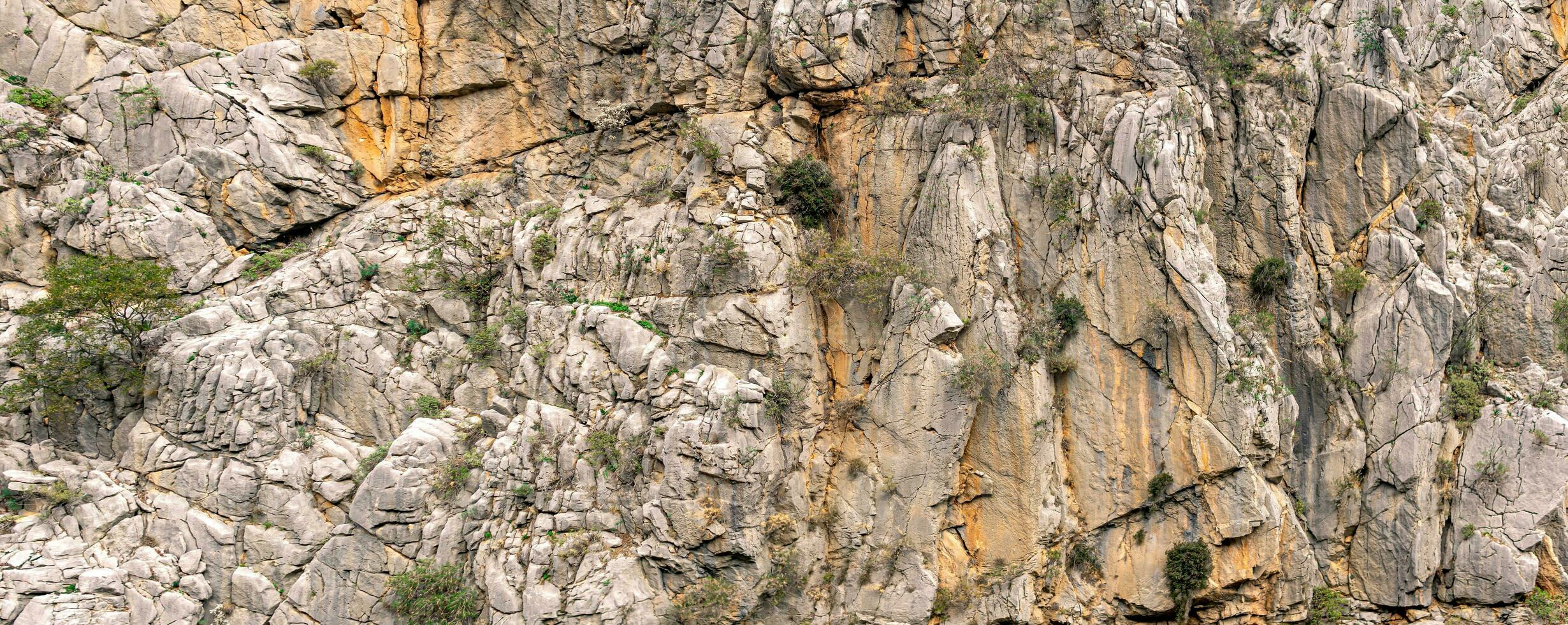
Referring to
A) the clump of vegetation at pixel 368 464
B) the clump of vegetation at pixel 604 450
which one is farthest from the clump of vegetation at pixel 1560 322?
the clump of vegetation at pixel 368 464

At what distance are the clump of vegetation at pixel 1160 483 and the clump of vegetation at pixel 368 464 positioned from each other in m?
18.8

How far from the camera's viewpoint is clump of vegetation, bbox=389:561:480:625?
19.2m

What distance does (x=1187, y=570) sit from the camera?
19828mm

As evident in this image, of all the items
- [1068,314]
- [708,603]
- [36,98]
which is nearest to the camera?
[708,603]

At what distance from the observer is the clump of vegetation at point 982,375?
20.0 meters

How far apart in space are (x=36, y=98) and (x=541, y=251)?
1460cm

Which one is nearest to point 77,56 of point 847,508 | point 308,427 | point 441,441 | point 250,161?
point 250,161

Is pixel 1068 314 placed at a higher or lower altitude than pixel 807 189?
lower

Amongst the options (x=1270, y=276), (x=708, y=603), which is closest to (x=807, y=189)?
(x=708, y=603)

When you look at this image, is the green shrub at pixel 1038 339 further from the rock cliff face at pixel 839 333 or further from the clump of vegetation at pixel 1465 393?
the clump of vegetation at pixel 1465 393

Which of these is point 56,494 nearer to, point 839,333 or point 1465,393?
point 839,333

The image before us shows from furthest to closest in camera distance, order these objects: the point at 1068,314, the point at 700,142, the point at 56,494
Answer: the point at 700,142 < the point at 1068,314 < the point at 56,494

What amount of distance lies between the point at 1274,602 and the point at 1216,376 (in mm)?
5945

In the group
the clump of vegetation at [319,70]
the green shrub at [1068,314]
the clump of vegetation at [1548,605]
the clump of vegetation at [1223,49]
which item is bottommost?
the clump of vegetation at [1548,605]
